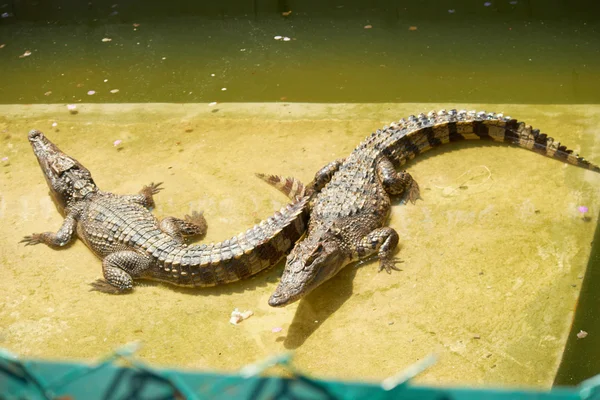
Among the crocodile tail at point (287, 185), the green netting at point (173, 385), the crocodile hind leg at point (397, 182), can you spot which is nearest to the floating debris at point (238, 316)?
the crocodile tail at point (287, 185)

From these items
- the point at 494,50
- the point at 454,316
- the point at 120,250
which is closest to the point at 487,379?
the point at 454,316

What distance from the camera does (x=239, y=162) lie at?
23.0 feet

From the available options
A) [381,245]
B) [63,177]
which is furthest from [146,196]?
[381,245]

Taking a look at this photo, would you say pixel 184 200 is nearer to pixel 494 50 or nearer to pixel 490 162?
pixel 490 162

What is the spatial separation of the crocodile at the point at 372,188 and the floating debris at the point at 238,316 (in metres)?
0.34

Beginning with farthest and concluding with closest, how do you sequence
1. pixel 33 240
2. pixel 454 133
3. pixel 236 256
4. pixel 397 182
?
pixel 454 133
pixel 33 240
pixel 397 182
pixel 236 256

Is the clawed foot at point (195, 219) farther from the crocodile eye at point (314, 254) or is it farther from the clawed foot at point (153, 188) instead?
the crocodile eye at point (314, 254)

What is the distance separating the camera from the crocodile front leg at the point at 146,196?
647cm

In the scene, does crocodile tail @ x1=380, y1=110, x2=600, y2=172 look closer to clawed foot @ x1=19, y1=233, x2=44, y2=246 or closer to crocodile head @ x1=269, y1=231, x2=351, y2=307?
crocodile head @ x1=269, y1=231, x2=351, y2=307

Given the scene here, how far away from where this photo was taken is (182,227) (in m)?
6.08

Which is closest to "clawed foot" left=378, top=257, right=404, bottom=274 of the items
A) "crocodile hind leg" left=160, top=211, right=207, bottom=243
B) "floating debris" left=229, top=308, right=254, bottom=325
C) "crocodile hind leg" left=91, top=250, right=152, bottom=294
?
"floating debris" left=229, top=308, right=254, bottom=325

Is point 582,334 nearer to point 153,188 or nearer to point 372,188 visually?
point 372,188

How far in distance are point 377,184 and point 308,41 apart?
4.14 m

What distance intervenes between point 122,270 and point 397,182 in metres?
2.59
